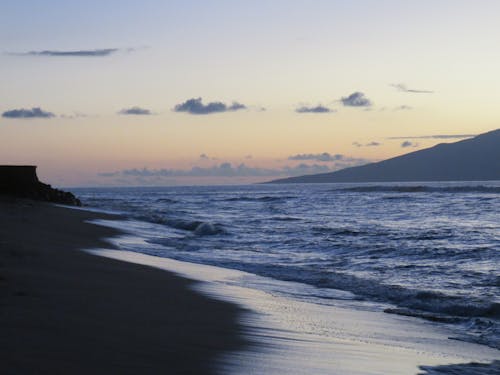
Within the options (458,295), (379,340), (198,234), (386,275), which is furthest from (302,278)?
(198,234)

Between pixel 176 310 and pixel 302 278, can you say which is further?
pixel 302 278

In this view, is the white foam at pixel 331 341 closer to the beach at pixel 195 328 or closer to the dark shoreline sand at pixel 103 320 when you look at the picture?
the beach at pixel 195 328

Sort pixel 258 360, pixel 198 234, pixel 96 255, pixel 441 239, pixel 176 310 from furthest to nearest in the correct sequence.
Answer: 1. pixel 198 234
2. pixel 441 239
3. pixel 96 255
4. pixel 176 310
5. pixel 258 360

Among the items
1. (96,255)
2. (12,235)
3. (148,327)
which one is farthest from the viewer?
(12,235)

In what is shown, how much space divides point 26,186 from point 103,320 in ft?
154

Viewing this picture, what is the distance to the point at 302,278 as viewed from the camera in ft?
51.7

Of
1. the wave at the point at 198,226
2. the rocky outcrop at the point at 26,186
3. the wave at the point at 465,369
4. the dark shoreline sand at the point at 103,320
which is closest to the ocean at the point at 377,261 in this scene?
the wave at the point at 198,226

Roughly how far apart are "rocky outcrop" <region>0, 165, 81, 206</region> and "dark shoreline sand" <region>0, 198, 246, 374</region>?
37.8 m

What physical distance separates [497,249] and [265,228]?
1335 cm

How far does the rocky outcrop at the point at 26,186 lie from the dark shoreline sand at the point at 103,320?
37815mm

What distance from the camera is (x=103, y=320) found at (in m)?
8.33

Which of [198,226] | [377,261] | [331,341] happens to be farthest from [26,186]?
[331,341]

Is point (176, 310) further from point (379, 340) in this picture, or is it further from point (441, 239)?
point (441, 239)

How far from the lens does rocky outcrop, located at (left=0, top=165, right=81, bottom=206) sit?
170 ft
